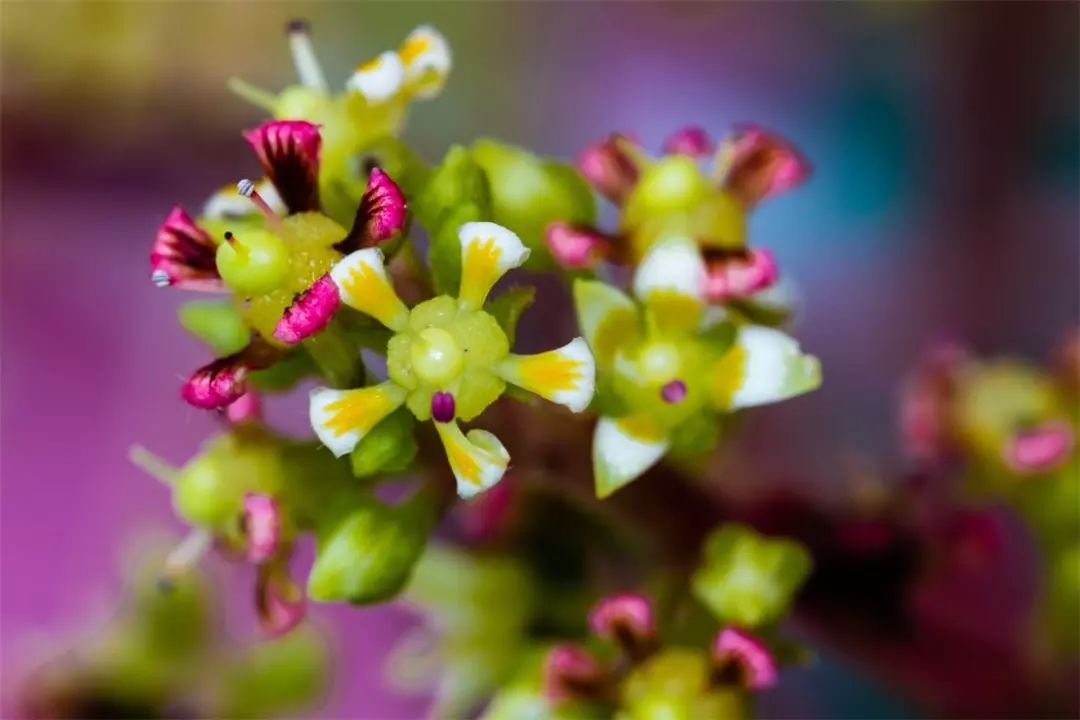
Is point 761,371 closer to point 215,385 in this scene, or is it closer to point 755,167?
point 755,167

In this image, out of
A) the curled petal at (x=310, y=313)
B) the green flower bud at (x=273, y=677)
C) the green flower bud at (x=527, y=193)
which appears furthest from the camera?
the green flower bud at (x=273, y=677)

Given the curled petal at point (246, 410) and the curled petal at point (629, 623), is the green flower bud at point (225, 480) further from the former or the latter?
the curled petal at point (629, 623)

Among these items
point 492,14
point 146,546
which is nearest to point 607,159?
point 146,546

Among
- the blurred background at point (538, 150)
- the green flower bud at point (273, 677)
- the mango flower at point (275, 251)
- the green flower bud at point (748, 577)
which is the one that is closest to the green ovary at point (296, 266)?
the mango flower at point (275, 251)

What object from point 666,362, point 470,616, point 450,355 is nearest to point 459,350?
point 450,355

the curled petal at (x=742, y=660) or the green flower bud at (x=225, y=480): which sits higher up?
the green flower bud at (x=225, y=480)

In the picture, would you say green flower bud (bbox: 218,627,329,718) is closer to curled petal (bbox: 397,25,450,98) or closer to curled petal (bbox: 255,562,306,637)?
curled petal (bbox: 255,562,306,637)
